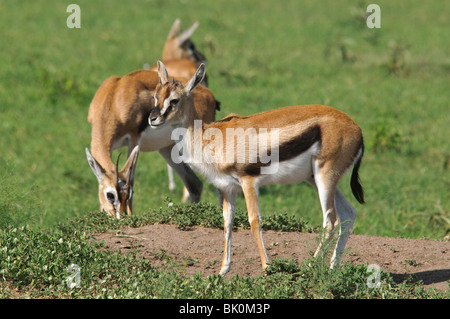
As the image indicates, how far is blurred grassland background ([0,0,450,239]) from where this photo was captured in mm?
9258

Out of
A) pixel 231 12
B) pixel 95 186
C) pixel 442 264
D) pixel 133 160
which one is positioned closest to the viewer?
pixel 442 264

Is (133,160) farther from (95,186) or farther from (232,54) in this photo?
(232,54)

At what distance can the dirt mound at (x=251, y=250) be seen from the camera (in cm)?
624

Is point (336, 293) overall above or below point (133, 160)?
below

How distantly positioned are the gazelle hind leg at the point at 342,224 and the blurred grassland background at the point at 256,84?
123 cm

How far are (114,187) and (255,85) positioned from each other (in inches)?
294

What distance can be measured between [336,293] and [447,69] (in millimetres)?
11690

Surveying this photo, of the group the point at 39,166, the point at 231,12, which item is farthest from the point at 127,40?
the point at 39,166

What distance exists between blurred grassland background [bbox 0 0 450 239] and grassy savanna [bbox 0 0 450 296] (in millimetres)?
31

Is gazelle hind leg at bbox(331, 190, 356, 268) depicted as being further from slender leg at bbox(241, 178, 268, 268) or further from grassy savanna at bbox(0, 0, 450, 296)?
grassy savanna at bbox(0, 0, 450, 296)

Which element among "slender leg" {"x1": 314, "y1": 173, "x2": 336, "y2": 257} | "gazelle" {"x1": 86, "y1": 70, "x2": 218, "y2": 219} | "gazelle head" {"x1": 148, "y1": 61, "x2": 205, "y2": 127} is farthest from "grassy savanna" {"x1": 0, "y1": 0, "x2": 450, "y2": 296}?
"gazelle head" {"x1": 148, "y1": 61, "x2": 205, "y2": 127}

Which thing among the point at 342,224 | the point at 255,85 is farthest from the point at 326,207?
the point at 255,85

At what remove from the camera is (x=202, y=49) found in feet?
53.6

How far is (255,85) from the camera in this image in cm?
1452
